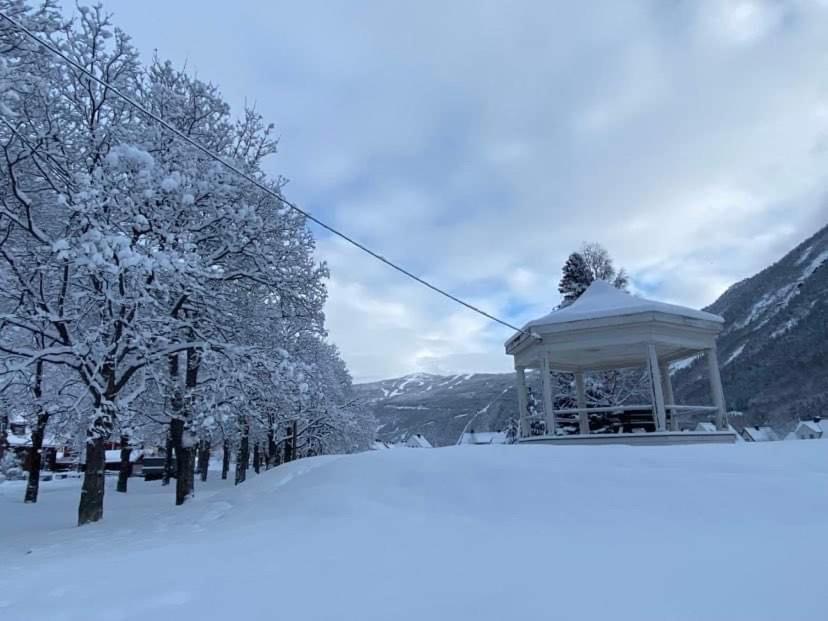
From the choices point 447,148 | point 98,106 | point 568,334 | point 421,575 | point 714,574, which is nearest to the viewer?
point 714,574

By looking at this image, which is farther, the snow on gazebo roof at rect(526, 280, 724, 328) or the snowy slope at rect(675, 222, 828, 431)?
the snowy slope at rect(675, 222, 828, 431)

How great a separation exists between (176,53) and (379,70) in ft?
17.1

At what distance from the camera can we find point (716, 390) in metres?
10.9

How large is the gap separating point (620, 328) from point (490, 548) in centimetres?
770

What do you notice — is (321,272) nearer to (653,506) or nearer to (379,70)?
(379,70)

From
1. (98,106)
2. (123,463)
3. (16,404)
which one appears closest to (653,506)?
(98,106)

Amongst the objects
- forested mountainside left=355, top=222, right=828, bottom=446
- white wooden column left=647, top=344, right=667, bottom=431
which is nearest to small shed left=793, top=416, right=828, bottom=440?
forested mountainside left=355, top=222, right=828, bottom=446

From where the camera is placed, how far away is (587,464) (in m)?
5.52

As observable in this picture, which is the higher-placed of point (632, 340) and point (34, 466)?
point (632, 340)

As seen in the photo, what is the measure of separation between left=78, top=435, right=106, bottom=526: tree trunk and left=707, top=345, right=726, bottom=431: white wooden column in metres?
11.9

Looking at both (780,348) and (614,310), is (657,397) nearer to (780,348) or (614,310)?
(614,310)

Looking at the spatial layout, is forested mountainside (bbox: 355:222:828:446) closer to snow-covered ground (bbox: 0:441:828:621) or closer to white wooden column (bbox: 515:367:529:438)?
white wooden column (bbox: 515:367:529:438)

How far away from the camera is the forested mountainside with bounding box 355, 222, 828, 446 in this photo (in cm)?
6294

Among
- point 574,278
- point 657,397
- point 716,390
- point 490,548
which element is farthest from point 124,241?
point 574,278
